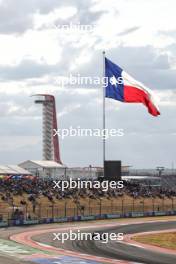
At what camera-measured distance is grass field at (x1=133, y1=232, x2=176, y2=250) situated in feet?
118

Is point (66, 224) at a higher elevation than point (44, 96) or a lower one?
lower

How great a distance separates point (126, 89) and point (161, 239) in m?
18.8

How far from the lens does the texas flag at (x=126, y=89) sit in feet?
76.1

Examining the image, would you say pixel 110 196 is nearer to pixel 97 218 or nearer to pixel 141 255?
pixel 97 218

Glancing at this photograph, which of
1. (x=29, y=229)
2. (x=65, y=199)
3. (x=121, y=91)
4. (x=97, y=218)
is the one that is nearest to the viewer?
(x=121, y=91)

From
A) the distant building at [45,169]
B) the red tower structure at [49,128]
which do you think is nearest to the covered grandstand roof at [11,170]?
the distant building at [45,169]

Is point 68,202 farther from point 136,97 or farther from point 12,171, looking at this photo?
point 136,97

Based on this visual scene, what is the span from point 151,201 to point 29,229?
33.2 metres

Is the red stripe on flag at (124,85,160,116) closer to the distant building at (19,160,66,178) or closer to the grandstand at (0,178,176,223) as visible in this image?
the grandstand at (0,178,176,223)

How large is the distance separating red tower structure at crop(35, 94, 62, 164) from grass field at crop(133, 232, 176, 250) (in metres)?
91.6

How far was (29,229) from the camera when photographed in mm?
44969

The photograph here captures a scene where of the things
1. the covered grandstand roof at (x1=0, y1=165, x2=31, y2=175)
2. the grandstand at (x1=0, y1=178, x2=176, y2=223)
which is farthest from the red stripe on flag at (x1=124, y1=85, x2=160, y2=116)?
the covered grandstand roof at (x1=0, y1=165, x2=31, y2=175)

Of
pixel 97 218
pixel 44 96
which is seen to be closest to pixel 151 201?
pixel 97 218

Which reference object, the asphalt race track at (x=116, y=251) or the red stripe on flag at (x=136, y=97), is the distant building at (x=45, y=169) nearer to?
the asphalt race track at (x=116, y=251)
